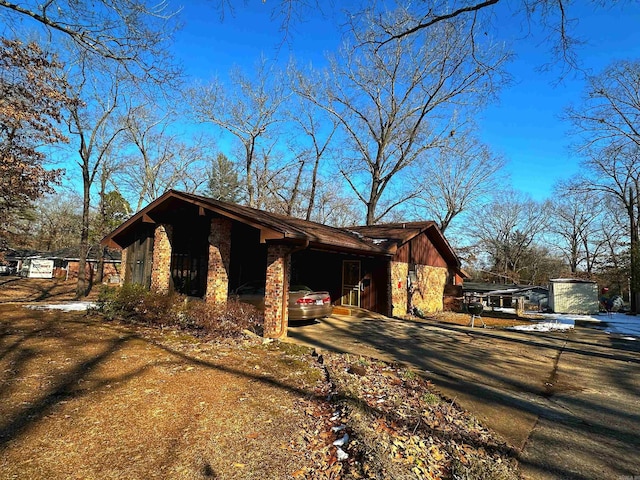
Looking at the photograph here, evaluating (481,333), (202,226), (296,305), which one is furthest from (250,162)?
(481,333)

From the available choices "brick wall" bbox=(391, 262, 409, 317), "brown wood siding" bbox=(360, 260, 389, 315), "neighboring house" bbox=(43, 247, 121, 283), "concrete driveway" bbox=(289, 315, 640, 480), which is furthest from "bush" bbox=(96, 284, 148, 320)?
"neighboring house" bbox=(43, 247, 121, 283)

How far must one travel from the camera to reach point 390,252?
42.5 feet

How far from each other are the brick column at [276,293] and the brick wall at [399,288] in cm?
640

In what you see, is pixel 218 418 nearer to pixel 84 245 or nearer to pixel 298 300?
pixel 298 300

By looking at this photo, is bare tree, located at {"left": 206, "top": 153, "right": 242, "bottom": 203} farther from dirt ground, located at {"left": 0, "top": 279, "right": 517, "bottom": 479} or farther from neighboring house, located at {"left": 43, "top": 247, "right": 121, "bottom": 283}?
dirt ground, located at {"left": 0, "top": 279, "right": 517, "bottom": 479}

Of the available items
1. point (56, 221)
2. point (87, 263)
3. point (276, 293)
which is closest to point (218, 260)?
point (276, 293)

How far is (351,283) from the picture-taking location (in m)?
14.7

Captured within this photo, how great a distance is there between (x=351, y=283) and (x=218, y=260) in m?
6.31

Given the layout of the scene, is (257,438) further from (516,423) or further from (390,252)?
(390,252)

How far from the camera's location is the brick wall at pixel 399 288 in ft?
45.2

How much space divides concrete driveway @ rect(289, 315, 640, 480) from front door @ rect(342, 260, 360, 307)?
2515 millimetres

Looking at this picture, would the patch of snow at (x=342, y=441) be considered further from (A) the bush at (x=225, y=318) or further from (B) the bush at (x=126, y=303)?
(B) the bush at (x=126, y=303)

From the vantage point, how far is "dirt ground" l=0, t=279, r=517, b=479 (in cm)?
314

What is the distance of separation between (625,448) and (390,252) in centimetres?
940
